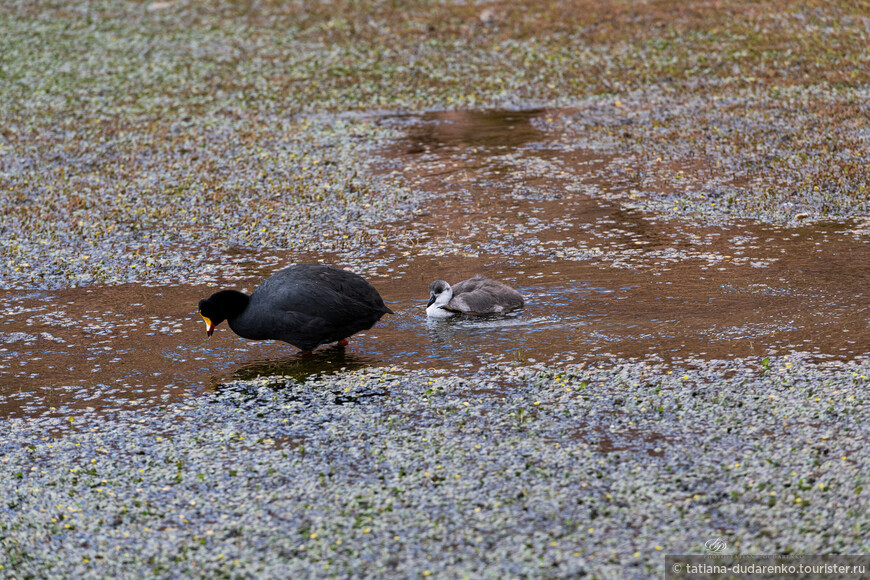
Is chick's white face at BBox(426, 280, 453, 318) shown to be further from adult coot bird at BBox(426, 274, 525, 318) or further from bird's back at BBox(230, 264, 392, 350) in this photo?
bird's back at BBox(230, 264, 392, 350)

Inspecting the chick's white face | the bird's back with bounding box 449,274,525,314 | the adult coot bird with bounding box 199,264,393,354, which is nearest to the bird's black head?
the adult coot bird with bounding box 199,264,393,354

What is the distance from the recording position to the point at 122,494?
27.2 feet

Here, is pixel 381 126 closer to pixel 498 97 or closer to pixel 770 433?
pixel 498 97

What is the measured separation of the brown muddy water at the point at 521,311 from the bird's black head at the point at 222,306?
53 cm

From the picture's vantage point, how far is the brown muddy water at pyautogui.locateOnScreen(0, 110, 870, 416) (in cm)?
1070

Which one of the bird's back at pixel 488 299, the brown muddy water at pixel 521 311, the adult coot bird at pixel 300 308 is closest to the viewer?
the brown muddy water at pixel 521 311

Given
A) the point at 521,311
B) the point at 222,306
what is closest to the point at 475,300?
the point at 521,311

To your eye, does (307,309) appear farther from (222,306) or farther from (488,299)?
(488,299)

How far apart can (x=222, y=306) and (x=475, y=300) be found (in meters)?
3.05

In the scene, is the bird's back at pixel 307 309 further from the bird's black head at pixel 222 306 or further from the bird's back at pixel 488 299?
the bird's back at pixel 488 299

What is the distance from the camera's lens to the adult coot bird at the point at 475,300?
471 inches

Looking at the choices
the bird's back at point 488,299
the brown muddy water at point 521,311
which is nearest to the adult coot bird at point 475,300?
the bird's back at point 488,299

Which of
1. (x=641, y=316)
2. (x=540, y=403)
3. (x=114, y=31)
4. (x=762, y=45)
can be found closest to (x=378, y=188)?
(x=641, y=316)

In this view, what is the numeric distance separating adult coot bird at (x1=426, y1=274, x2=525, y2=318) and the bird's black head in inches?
90.9
